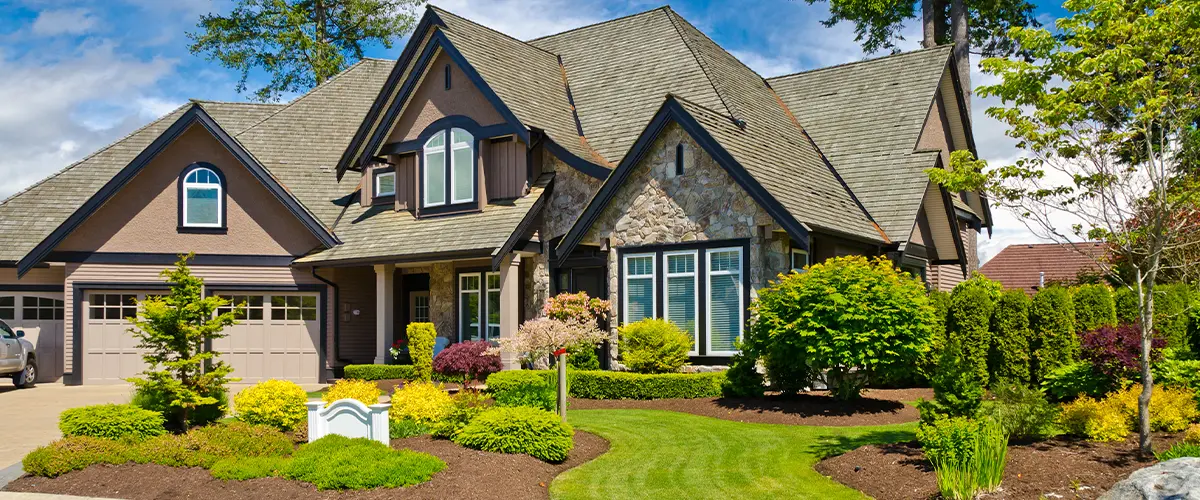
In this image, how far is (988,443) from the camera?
28.0ft

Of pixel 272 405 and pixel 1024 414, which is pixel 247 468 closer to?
pixel 272 405

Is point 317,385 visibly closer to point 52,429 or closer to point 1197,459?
point 52,429

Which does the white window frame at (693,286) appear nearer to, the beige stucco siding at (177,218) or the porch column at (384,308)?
the porch column at (384,308)

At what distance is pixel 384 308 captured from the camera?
22031 millimetres

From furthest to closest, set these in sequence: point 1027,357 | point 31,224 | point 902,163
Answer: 1. point 31,224
2. point 902,163
3. point 1027,357

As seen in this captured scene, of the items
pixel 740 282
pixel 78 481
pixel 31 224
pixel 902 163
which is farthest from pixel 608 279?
pixel 31 224

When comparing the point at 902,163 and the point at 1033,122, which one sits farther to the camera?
the point at 902,163

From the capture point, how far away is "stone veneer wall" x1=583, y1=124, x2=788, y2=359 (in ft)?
56.1

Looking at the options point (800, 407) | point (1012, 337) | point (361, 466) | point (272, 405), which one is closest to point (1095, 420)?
point (1012, 337)

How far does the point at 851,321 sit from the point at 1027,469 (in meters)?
5.01

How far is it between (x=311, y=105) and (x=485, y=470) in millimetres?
20104

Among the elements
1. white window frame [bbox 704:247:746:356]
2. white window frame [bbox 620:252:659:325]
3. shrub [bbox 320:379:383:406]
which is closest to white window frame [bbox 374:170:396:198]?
white window frame [bbox 620:252:659:325]

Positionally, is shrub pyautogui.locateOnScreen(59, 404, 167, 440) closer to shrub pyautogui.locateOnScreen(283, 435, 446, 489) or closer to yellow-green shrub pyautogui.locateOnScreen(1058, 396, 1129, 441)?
shrub pyautogui.locateOnScreen(283, 435, 446, 489)

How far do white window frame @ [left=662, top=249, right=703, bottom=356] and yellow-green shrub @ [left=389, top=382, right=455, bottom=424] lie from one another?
6375 mm
